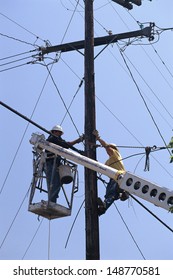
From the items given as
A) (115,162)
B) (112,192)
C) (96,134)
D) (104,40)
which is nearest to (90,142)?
(96,134)

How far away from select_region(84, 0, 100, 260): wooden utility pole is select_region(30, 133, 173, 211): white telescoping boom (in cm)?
30

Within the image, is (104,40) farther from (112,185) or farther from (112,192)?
(112,192)

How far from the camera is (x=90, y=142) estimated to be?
15.1 m

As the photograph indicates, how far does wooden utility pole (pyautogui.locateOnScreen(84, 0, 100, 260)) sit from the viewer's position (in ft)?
46.6

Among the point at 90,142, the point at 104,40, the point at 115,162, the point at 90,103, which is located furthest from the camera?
the point at 104,40

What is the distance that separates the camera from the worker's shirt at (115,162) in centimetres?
1545

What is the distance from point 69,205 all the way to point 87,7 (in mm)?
3805

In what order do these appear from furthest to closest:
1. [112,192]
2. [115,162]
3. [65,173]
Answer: [115,162]
[65,173]
[112,192]

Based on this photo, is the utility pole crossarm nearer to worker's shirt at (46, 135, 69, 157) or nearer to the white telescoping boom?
worker's shirt at (46, 135, 69, 157)

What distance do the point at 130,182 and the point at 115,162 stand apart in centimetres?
158

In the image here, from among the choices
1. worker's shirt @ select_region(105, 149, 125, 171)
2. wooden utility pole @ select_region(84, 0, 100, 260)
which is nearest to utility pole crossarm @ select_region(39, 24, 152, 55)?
wooden utility pole @ select_region(84, 0, 100, 260)

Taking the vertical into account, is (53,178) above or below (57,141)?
below

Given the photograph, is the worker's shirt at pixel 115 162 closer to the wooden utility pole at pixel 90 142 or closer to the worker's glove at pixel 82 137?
the wooden utility pole at pixel 90 142

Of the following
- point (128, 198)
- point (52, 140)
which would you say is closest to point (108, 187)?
point (128, 198)
